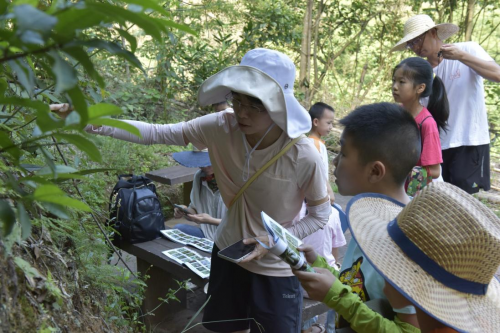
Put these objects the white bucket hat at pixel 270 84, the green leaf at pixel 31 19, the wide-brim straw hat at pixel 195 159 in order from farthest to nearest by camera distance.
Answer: the wide-brim straw hat at pixel 195 159
the white bucket hat at pixel 270 84
the green leaf at pixel 31 19

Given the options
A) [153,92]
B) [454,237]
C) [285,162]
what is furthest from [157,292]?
[153,92]

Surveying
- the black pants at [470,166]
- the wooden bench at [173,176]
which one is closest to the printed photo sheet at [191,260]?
the wooden bench at [173,176]

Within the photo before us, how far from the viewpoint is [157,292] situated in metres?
3.78

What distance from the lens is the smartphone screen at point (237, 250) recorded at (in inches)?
87.4

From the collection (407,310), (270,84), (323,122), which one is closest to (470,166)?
(323,122)

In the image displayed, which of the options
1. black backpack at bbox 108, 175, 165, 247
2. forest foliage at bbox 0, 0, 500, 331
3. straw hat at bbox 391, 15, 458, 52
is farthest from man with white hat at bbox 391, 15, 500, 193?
black backpack at bbox 108, 175, 165, 247

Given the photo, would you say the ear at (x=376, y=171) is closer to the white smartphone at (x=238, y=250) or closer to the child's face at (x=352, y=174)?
the child's face at (x=352, y=174)

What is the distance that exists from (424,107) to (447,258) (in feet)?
7.27

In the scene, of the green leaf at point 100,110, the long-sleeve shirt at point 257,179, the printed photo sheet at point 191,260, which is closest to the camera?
the green leaf at point 100,110

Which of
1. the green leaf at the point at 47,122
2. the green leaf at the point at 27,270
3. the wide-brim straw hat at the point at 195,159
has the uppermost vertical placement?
the green leaf at the point at 47,122

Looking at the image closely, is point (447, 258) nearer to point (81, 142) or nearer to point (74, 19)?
point (81, 142)

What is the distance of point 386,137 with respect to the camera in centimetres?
202

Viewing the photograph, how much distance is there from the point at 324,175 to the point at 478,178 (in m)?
1.98

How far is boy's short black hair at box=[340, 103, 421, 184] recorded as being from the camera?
199cm
